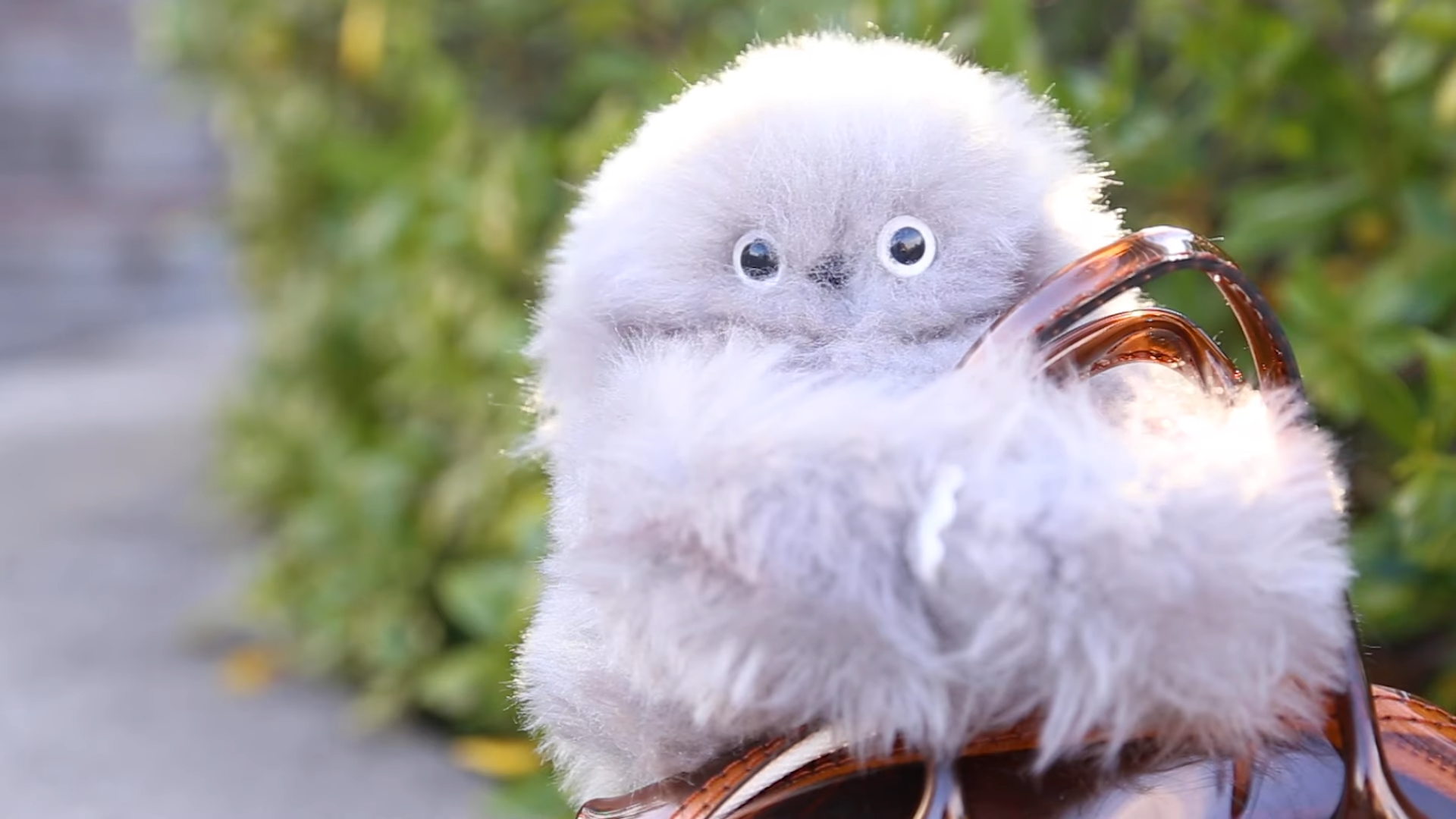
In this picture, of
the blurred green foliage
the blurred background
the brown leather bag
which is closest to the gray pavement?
the blurred background

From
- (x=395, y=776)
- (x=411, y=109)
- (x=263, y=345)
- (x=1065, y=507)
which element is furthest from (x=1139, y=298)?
(x=263, y=345)

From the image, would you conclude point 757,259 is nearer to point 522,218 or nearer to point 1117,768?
point 1117,768

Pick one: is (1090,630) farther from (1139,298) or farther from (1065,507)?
(1139,298)

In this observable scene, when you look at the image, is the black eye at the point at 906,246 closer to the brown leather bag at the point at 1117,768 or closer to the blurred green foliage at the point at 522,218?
the brown leather bag at the point at 1117,768

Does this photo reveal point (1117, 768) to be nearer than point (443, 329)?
Yes

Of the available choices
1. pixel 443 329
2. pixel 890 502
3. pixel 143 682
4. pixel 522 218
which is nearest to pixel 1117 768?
pixel 890 502

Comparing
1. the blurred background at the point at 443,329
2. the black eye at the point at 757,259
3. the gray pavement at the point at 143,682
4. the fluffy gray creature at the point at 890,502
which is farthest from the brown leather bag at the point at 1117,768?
the gray pavement at the point at 143,682
